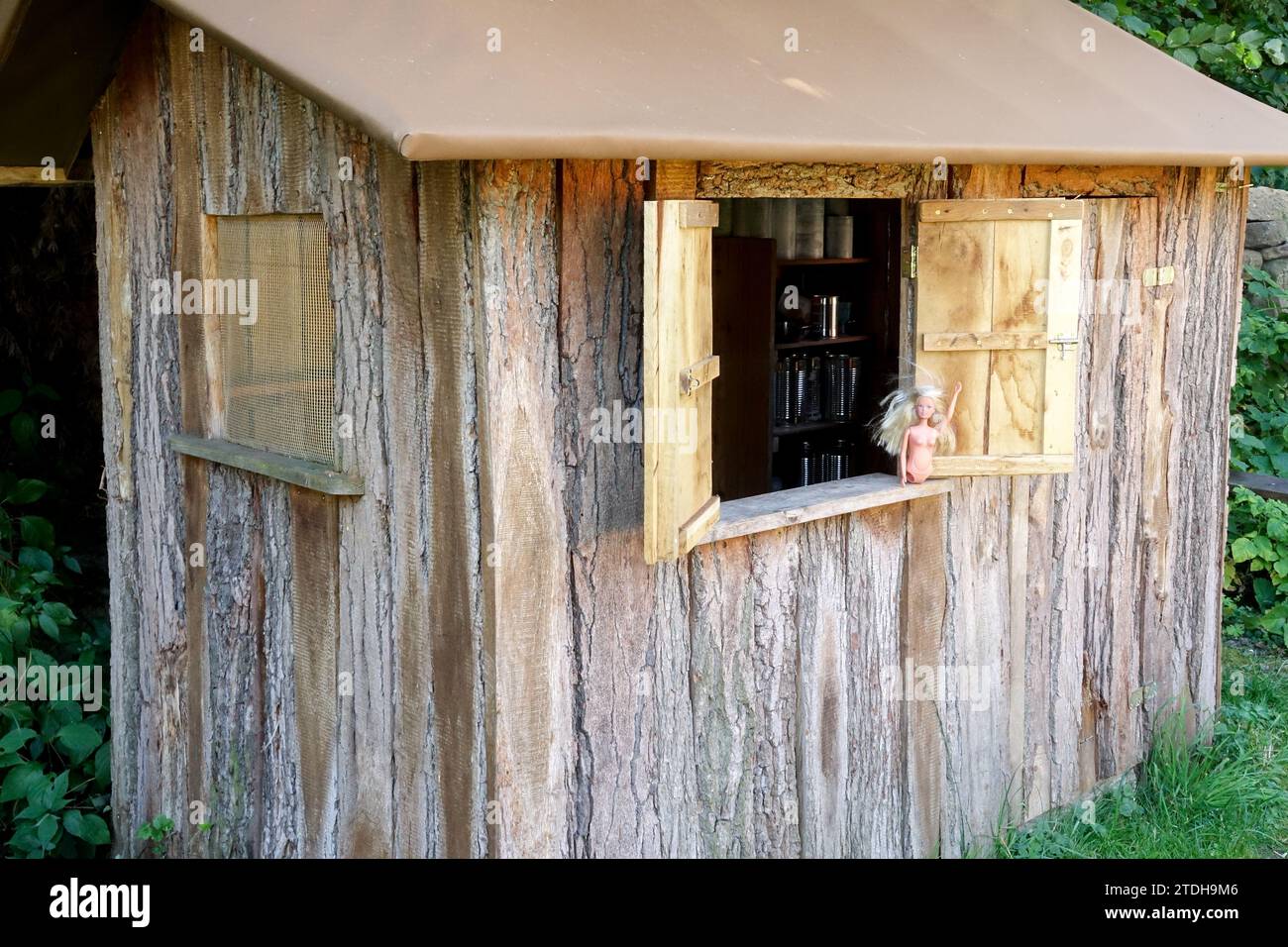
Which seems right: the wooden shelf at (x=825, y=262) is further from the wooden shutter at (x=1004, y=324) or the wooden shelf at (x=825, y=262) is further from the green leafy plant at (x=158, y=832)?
the green leafy plant at (x=158, y=832)

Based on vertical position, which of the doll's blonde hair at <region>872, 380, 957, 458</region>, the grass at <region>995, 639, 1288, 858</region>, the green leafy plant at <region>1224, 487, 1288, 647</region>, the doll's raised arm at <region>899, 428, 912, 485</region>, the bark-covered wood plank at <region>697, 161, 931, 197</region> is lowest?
the grass at <region>995, 639, 1288, 858</region>

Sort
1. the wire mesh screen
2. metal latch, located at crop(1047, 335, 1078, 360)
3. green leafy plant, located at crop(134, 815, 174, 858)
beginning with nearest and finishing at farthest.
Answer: the wire mesh screen
metal latch, located at crop(1047, 335, 1078, 360)
green leafy plant, located at crop(134, 815, 174, 858)

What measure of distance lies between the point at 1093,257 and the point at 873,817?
7.28ft

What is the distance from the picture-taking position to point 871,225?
7254 mm

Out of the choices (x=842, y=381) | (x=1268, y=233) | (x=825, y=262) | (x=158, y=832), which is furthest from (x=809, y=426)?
(x=1268, y=233)

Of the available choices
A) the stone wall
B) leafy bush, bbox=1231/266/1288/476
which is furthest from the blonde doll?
the stone wall

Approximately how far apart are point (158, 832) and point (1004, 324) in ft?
11.8

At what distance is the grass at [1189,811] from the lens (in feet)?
19.2

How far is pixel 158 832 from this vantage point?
224 inches

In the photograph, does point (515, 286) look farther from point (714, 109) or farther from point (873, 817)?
point (873, 817)

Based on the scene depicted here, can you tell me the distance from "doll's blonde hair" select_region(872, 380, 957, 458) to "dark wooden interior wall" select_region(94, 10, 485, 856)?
1.76 meters

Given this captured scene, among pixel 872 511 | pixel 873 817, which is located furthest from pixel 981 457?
pixel 873 817

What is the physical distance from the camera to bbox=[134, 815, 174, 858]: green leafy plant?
18.6ft

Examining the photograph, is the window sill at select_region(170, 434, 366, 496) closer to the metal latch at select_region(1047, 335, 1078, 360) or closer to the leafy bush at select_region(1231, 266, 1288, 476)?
the metal latch at select_region(1047, 335, 1078, 360)
